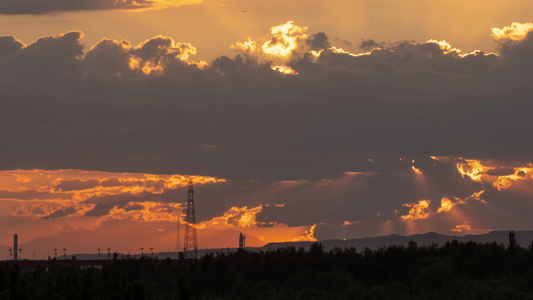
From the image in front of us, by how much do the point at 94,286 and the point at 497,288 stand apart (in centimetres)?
9547

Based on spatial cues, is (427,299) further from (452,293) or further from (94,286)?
(94,286)

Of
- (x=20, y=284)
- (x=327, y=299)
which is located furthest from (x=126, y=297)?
(x=327, y=299)

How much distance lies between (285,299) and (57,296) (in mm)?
91789

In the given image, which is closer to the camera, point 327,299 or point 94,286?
point 94,286

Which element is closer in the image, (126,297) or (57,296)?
(126,297)

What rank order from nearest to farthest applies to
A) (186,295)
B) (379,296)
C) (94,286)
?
1. (186,295)
2. (94,286)
3. (379,296)

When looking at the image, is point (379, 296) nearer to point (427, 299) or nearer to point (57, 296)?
point (427, 299)

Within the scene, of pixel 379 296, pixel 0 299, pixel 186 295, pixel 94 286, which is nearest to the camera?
pixel 186 295

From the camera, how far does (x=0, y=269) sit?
130 metres

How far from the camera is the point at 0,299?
10875 centimetres

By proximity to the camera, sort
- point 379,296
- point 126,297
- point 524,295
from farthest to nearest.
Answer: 1. point 379,296
2. point 524,295
3. point 126,297

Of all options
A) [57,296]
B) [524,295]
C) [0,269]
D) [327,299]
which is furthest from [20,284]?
[524,295]

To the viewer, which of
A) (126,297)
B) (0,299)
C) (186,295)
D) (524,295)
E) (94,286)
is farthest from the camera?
(524,295)

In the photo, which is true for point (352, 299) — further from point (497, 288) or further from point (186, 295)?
point (186, 295)
